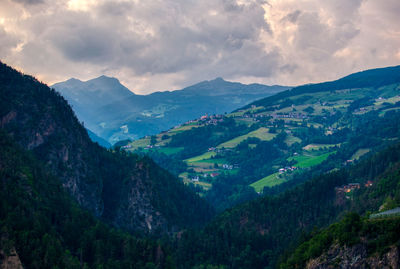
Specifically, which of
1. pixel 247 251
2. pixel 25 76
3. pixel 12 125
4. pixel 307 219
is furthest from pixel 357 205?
pixel 25 76

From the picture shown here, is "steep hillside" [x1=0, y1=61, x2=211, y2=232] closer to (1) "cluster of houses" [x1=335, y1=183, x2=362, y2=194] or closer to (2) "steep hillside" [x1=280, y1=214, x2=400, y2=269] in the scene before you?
(1) "cluster of houses" [x1=335, y1=183, x2=362, y2=194]

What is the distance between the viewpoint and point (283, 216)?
7224 inches

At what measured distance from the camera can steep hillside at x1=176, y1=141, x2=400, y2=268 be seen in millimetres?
153625

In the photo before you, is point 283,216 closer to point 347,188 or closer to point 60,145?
point 347,188

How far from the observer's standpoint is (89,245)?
130 metres

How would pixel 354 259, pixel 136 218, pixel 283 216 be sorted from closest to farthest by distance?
pixel 354 259
pixel 283 216
pixel 136 218

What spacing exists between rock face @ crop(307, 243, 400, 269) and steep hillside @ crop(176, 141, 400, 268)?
1578 inches

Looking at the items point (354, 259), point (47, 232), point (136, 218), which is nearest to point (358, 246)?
point (354, 259)

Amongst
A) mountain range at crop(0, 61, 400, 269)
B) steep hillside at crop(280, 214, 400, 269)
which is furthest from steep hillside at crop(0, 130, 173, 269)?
steep hillside at crop(280, 214, 400, 269)

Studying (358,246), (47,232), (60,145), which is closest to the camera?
(358,246)

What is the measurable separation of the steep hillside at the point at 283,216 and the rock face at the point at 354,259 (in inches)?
1578

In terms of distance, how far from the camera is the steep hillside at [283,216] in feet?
504

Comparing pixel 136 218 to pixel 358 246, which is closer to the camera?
pixel 358 246

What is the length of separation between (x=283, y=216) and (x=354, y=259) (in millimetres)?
99015
